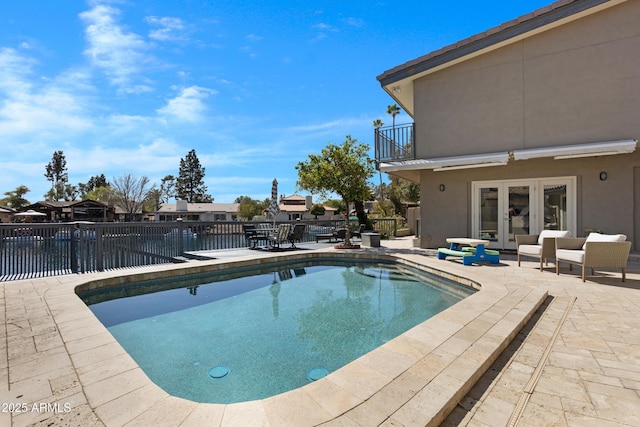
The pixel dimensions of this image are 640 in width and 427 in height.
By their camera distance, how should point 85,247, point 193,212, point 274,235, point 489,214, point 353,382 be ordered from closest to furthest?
point 353,382 → point 85,247 → point 489,214 → point 274,235 → point 193,212

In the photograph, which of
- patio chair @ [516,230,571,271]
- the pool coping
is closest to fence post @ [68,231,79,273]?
the pool coping

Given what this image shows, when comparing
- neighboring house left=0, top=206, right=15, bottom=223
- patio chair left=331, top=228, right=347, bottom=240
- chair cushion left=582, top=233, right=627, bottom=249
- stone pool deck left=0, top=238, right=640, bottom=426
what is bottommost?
stone pool deck left=0, top=238, right=640, bottom=426

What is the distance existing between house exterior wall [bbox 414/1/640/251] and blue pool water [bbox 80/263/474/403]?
495cm

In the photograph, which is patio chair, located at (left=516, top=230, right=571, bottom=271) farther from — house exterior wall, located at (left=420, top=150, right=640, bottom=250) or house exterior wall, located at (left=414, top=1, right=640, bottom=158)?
house exterior wall, located at (left=414, top=1, right=640, bottom=158)

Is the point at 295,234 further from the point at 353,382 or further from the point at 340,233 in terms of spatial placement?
the point at 353,382

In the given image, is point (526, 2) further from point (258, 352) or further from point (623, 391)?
point (258, 352)

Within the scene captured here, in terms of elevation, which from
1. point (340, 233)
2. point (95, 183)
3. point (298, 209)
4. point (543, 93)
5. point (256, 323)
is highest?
point (95, 183)

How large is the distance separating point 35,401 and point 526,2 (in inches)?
631

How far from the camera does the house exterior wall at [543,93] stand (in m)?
8.84

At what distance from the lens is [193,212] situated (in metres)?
51.2

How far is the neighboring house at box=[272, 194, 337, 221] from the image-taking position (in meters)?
49.7

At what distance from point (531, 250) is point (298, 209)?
45.3 metres

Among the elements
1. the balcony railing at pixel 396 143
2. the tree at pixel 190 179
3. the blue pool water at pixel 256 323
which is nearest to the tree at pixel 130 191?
the tree at pixel 190 179

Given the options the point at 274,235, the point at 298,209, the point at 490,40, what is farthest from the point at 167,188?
the point at 490,40
